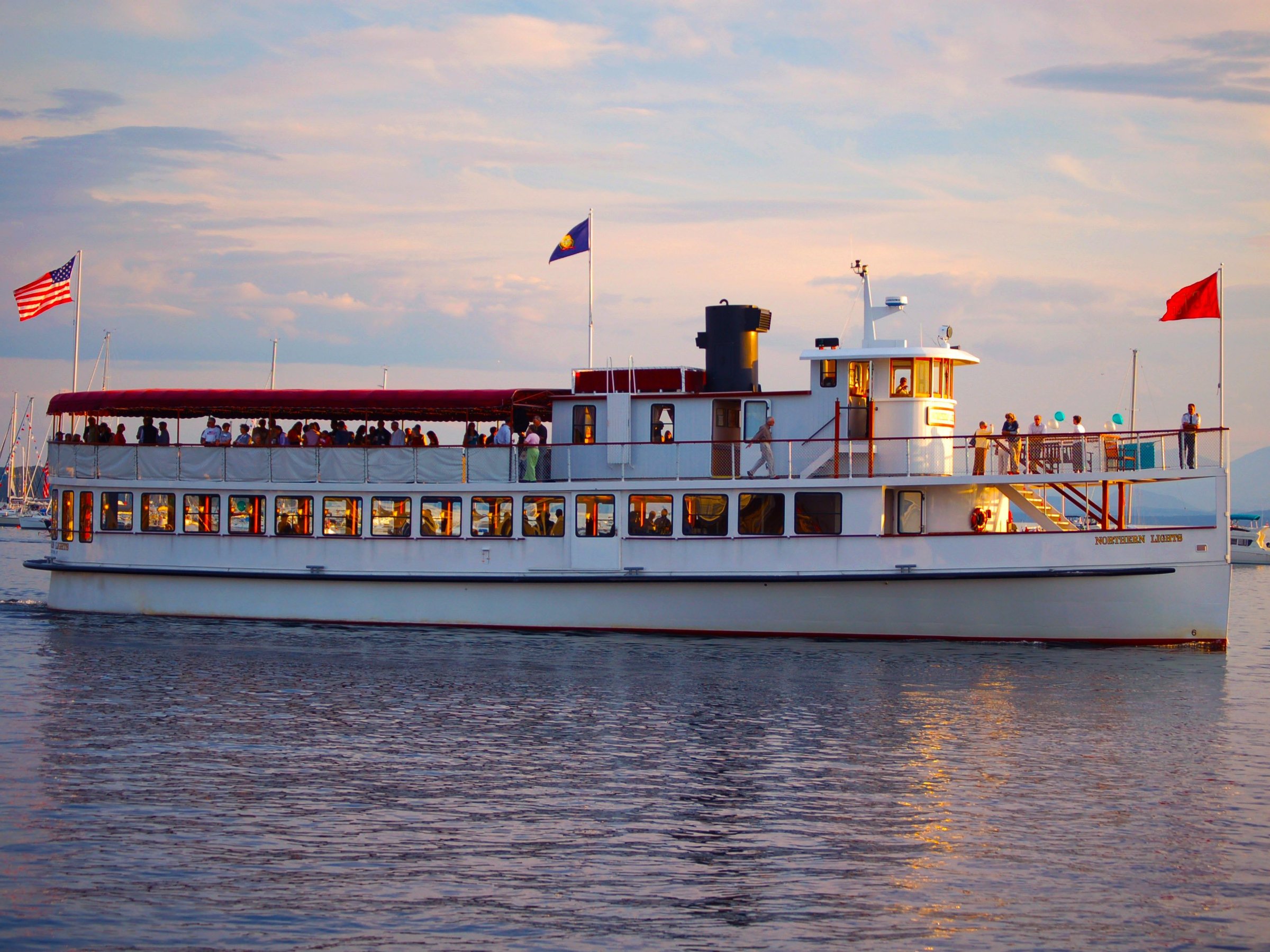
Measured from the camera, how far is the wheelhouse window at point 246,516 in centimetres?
3059

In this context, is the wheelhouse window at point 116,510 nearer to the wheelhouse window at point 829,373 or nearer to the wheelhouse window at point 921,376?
the wheelhouse window at point 829,373

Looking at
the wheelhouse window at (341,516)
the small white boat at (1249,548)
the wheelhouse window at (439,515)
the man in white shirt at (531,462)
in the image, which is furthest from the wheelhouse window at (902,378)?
the small white boat at (1249,548)

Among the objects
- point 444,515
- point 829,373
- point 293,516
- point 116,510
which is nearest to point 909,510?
point 829,373

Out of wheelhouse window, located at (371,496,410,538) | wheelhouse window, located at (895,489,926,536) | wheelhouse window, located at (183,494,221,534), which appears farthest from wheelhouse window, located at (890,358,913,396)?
wheelhouse window, located at (183,494,221,534)

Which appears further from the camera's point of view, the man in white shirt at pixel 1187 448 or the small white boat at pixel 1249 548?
the small white boat at pixel 1249 548

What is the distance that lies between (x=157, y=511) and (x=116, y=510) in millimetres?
1061

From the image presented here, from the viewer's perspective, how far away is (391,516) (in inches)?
1177

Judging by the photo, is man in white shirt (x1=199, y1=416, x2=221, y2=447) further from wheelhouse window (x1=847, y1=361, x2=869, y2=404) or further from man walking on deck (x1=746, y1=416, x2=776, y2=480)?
wheelhouse window (x1=847, y1=361, x2=869, y2=404)

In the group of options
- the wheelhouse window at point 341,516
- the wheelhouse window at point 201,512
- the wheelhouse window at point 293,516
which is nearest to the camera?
the wheelhouse window at point 341,516

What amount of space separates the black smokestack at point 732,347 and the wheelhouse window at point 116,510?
14.3 m

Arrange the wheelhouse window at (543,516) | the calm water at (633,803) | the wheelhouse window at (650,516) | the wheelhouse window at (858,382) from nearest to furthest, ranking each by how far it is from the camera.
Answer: the calm water at (633,803), the wheelhouse window at (650,516), the wheelhouse window at (858,382), the wheelhouse window at (543,516)

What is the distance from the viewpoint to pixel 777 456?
28688 millimetres

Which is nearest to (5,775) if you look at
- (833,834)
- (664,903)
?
(664,903)

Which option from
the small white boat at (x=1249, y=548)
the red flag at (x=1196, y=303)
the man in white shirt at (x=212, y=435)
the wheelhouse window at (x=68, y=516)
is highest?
the red flag at (x=1196, y=303)
